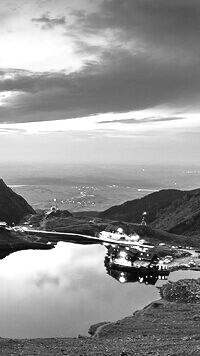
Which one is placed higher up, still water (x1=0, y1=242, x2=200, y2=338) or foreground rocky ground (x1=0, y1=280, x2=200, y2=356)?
foreground rocky ground (x1=0, y1=280, x2=200, y2=356)

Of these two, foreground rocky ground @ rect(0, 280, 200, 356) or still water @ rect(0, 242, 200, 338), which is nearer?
foreground rocky ground @ rect(0, 280, 200, 356)

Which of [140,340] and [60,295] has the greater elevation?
[140,340]

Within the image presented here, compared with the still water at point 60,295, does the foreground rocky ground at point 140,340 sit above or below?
above

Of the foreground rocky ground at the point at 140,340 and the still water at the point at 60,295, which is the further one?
the still water at the point at 60,295

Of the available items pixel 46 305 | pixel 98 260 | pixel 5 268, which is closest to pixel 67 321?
pixel 46 305

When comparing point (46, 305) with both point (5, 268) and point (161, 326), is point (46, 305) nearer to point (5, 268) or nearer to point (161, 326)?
point (161, 326)
